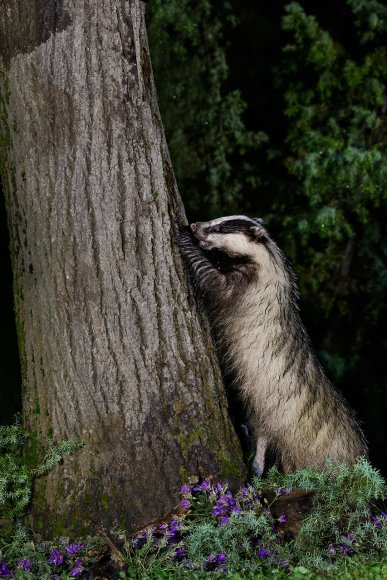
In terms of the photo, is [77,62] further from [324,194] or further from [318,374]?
[324,194]

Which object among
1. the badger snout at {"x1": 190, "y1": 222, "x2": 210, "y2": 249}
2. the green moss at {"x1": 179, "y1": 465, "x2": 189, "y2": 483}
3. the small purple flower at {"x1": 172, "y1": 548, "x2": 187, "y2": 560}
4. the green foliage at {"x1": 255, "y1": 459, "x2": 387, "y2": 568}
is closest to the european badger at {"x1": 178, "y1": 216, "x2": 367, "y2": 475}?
the badger snout at {"x1": 190, "y1": 222, "x2": 210, "y2": 249}

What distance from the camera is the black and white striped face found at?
4.84 metres

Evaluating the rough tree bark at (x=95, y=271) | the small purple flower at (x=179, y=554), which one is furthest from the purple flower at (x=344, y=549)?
the small purple flower at (x=179, y=554)

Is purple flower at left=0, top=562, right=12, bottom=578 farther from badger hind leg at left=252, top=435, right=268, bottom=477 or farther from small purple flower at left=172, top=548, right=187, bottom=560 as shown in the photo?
badger hind leg at left=252, top=435, right=268, bottom=477

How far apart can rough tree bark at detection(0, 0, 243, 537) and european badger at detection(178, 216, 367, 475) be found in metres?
0.74

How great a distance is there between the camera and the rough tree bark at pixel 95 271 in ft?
13.0

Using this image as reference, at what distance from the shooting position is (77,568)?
367 centimetres

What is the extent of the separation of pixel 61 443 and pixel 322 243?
5178 mm

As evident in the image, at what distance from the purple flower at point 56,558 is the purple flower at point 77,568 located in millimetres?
70

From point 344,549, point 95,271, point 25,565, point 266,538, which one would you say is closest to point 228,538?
point 266,538

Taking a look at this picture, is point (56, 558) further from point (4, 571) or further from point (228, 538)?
point (228, 538)

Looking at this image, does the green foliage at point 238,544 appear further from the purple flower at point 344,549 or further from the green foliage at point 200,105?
the green foliage at point 200,105

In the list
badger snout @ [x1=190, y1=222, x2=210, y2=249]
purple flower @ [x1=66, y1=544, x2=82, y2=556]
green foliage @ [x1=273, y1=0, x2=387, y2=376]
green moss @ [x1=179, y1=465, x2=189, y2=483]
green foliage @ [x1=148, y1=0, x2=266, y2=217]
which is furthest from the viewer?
green foliage @ [x1=148, y1=0, x2=266, y2=217]

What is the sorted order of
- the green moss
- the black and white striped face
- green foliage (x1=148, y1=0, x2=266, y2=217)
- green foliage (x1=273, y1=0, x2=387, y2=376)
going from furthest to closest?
green foliage (x1=148, y1=0, x2=266, y2=217) → green foliage (x1=273, y1=0, x2=387, y2=376) → the black and white striped face → the green moss
